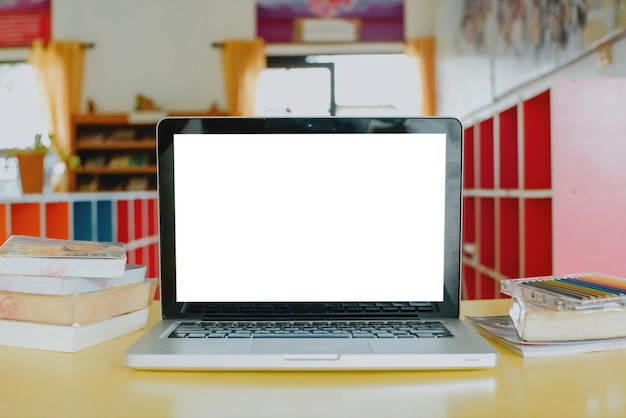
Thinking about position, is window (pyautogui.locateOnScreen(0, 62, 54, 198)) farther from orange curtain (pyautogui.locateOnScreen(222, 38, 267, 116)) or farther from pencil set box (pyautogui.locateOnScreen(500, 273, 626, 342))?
pencil set box (pyautogui.locateOnScreen(500, 273, 626, 342))

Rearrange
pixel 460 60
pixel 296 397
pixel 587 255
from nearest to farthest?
1. pixel 296 397
2. pixel 587 255
3. pixel 460 60

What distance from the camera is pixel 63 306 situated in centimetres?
70

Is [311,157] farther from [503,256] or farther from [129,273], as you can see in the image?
[503,256]

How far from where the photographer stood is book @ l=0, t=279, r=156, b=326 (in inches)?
27.7

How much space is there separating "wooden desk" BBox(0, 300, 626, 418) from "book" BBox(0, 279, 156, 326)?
2.4 inches

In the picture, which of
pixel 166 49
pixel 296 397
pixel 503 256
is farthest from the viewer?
pixel 166 49

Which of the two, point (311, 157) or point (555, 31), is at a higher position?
point (555, 31)

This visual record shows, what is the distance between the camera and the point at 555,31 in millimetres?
2828

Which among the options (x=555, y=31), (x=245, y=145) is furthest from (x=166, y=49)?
(x=245, y=145)

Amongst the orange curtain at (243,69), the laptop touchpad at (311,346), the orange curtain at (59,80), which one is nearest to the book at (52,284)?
the laptop touchpad at (311,346)

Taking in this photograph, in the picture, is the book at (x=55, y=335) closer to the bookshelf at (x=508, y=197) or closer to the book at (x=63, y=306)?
the book at (x=63, y=306)

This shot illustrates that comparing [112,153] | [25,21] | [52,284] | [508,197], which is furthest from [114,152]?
[52,284]

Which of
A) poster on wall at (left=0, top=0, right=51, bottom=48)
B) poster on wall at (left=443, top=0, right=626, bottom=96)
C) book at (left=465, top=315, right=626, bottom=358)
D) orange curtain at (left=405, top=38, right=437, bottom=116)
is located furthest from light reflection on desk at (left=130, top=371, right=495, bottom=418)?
poster on wall at (left=0, top=0, right=51, bottom=48)

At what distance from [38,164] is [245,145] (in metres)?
3.10
